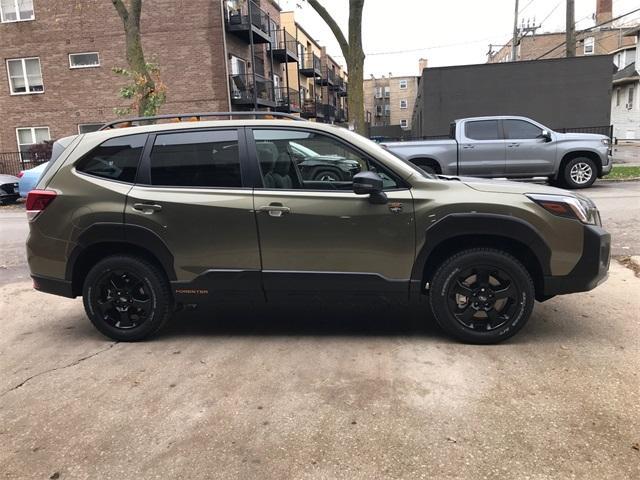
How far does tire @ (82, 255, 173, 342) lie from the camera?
4406 millimetres

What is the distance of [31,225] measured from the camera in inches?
178

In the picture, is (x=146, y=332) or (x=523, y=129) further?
(x=523, y=129)

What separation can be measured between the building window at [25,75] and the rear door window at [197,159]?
83.1ft

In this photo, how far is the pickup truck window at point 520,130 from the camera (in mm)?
12711

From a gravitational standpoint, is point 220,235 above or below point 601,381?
above

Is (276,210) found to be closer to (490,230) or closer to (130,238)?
(130,238)

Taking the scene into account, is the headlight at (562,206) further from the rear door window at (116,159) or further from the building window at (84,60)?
the building window at (84,60)

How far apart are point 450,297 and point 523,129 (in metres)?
9.86

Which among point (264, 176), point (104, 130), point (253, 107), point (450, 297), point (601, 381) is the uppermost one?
point (253, 107)

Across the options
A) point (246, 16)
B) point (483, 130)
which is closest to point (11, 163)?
point (246, 16)

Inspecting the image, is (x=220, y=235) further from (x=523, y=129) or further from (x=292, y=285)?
(x=523, y=129)

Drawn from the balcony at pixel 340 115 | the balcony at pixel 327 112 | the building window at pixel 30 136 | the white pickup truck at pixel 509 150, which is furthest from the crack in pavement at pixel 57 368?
the balcony at pixel 340 115

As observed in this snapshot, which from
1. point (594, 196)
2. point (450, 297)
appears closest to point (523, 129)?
point (594, 196)

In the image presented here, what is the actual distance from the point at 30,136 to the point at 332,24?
56.8ft
